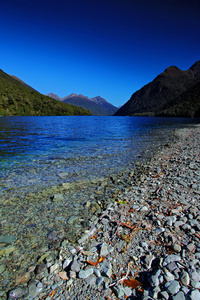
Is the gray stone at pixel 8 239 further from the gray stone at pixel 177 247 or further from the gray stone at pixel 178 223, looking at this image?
the gray stone at pixel 178 223

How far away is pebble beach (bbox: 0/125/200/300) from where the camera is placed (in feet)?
9.89

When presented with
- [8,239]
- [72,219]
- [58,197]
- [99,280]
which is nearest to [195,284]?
[99,280]

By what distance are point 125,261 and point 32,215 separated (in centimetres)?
362

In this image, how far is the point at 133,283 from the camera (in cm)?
311

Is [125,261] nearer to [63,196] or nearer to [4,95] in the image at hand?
[63,196]

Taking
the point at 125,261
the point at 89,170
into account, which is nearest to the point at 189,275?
the point at 125,261

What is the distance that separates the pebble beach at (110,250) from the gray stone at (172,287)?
0.02 meters

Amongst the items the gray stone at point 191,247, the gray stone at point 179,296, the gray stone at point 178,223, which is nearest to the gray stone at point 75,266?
the gray stone at point 179,296

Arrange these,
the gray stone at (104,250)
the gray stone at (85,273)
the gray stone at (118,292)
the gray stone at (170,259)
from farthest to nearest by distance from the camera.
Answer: the gray stone at (104,250) → the gray stone at (170,259) → the gray stone at (85,273) → the gray stone at (118,292)

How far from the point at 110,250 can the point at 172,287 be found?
154 cm

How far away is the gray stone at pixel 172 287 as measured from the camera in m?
2.76

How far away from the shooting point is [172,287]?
2830 mm

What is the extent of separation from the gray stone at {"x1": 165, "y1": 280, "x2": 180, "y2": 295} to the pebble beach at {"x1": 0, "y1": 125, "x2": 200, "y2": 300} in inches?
0.6

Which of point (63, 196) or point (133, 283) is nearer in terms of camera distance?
point (133, 283)
